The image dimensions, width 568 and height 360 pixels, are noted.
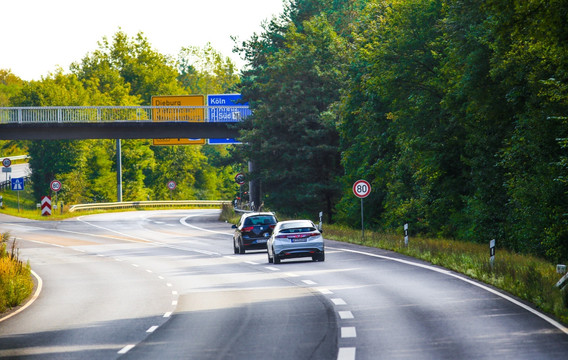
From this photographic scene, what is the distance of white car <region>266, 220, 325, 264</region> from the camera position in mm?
31625

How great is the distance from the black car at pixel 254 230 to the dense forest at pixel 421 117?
8.38 meters

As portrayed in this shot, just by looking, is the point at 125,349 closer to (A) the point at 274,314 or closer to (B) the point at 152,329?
(B) the point at 152,329

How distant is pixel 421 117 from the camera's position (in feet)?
143

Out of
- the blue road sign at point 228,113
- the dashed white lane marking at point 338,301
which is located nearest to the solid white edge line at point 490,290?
the dashed white lane marking at point 338,301

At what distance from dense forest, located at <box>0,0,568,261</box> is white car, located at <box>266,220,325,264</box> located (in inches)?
279

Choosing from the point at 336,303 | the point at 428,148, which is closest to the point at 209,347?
the point at 336,303

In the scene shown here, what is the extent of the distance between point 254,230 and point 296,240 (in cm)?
596

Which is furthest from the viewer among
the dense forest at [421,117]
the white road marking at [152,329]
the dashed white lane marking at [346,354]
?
the dense forest at [421,117]

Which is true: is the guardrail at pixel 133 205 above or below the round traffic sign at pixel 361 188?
below

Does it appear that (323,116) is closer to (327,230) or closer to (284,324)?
(327,230)

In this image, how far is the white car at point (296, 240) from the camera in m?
31.6

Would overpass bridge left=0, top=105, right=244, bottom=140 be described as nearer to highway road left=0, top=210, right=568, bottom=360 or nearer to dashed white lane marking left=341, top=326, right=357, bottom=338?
highway road left=0, top=210, right=568, bottom=360

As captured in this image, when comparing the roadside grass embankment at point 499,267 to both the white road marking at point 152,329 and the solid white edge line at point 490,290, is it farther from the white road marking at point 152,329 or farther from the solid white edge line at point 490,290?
the white road marking at point 152,329

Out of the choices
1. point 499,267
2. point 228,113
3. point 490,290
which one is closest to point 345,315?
point 490,290
